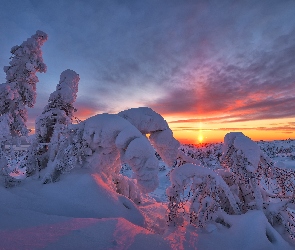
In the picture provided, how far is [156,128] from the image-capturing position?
7.25 metres

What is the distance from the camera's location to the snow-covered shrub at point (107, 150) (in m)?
5.42

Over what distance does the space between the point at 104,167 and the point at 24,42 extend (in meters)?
8.68

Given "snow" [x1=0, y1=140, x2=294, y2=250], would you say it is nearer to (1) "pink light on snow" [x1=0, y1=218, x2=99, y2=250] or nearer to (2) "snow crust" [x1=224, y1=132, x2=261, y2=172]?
(1) "pink light on snow" [x1=0, y1=218, x2=99, y2=250]

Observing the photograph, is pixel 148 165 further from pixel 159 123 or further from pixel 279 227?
pixel 279 227

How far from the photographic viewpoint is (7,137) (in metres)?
6.21

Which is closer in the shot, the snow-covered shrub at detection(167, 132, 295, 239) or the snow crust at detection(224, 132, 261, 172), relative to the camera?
the snow-covered shrub at detection(167, 132, 295, 239)

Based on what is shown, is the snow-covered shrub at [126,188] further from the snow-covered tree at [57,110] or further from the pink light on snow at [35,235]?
the pink light on snow at [35,235]

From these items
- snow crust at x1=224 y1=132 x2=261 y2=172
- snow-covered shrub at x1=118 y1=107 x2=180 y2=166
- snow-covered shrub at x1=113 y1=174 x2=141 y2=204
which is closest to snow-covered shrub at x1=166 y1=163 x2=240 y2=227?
snow crust at x1=224 y1=132 x2=261 y2=172

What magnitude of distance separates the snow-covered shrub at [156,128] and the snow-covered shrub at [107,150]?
931 millimetres

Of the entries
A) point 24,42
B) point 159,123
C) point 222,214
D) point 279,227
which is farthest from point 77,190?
point 24,42

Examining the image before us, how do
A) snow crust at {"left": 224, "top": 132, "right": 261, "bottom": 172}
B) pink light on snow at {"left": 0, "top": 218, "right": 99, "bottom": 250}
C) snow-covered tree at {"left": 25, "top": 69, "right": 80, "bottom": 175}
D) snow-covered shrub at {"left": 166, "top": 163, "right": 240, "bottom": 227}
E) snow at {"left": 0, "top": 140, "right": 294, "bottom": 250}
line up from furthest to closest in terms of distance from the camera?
1. snow-covered tree at {"left": 25, "top": 69, "right": 80, "bottom": 175}
2. snow crust at {"left": 224, "top": 132, "right": 261, "bottom": 172}
3. snow-covered shrub at {"left": 166, "top": 163, "right": 240, "bottom": 227}
4. snow at {"left": 0, "top": 140, "right": 294, "bottom": 250}
5. pink light on snow at {"left": 0, "top": 218, "right": 99, "bottom": 250}

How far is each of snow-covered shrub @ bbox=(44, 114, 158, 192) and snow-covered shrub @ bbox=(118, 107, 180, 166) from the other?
931 millimetres

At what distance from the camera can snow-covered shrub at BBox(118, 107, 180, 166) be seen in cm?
708

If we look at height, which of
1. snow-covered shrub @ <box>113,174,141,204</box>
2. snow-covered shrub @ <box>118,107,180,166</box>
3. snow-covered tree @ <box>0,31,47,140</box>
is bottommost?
snow-covered shrub @ <box>113,174,141,204</box>
